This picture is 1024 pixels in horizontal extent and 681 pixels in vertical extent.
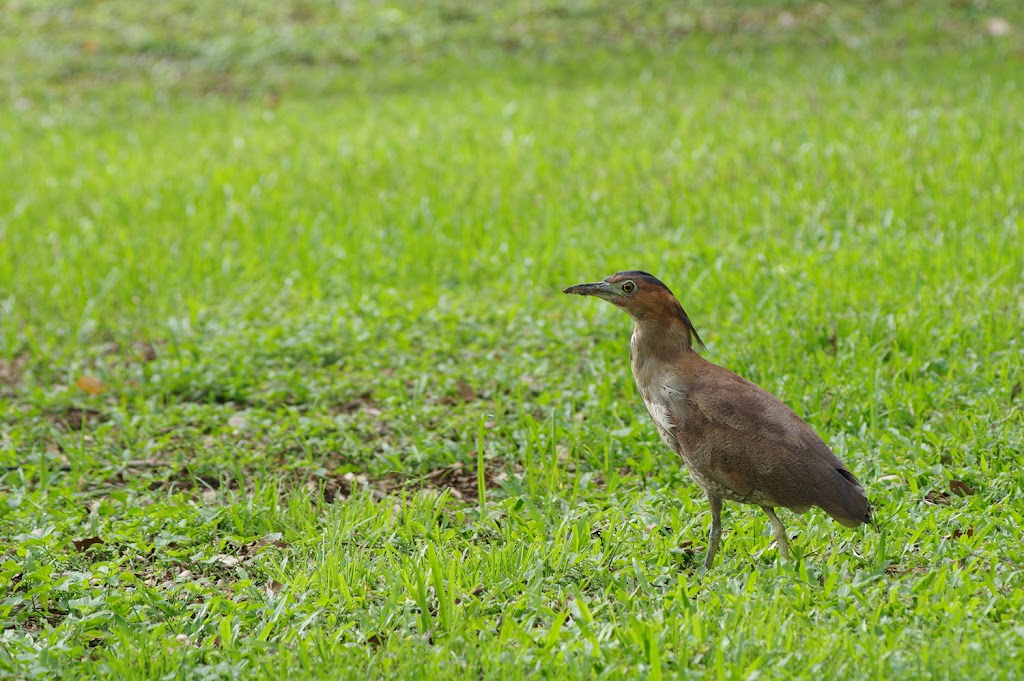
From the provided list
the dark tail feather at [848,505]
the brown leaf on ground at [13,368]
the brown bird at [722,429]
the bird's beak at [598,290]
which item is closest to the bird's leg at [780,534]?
the brown bird at [722,429]

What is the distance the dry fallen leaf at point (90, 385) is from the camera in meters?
6.63

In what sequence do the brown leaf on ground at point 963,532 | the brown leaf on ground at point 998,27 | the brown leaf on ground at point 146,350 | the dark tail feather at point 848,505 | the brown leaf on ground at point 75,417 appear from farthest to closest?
1. the brown leaf on ground at point 998,27
2. the brown leaf on ground at point 146,350
3. the brown leaf on ground at point 75,417
4. the brown leaf on ground at point 963,532
5. the dark tail feather at point 848,505

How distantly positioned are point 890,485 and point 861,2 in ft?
36.1

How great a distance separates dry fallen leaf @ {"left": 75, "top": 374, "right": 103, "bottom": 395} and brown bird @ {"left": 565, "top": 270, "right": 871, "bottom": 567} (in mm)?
3502

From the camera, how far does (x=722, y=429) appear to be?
417cm

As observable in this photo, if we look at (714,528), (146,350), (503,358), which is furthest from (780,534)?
(146,350)

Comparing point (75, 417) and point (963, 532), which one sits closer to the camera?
point (963, 532)

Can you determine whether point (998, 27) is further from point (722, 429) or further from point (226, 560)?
point (226, 560)

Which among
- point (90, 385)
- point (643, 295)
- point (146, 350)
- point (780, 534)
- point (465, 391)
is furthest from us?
point (146, 350)

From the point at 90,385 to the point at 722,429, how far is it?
4053 mm

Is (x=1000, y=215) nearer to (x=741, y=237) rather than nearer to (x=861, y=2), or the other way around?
(x=741, y=237)

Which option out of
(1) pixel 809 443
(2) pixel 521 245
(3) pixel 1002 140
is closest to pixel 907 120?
(3) pixel 1002 140

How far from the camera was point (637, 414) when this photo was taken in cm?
594

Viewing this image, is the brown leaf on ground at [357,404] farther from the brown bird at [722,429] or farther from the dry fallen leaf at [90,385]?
the brown bird at [722,429]
